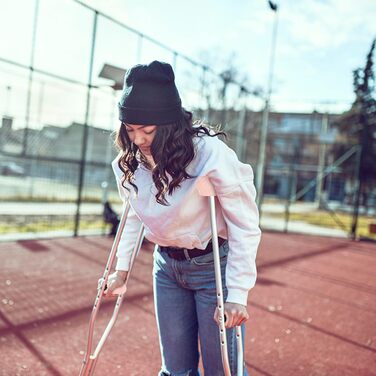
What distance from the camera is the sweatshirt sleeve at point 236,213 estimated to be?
5.88 ft

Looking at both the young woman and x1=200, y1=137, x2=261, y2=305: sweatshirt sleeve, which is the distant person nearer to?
the young woman

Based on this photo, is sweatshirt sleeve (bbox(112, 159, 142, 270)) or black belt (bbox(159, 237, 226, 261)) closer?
black belt (bbox(159, 237, 226, 261))

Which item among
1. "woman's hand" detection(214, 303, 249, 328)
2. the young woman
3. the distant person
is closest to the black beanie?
the young woman

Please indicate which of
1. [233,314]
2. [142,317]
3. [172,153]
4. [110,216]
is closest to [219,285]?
[233,314]

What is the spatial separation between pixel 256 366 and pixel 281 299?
231 centimetres

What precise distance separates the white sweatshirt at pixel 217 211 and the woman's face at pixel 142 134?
0.61ft

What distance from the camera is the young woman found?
5.89 feet

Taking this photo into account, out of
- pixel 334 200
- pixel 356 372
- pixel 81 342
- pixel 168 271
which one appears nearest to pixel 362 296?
pixel 356 372

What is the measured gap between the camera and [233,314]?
1741 mm

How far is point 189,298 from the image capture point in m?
2.10

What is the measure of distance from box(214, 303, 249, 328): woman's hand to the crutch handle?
466 millimetres

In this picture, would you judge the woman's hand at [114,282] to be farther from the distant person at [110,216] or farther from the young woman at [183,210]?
the distant person at [110,216]

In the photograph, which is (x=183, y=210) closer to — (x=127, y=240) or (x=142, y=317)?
(x=127, y=240)

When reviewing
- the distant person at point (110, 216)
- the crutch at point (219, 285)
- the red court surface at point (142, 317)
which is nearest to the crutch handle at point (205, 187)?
the crutch at point (219, 285)
